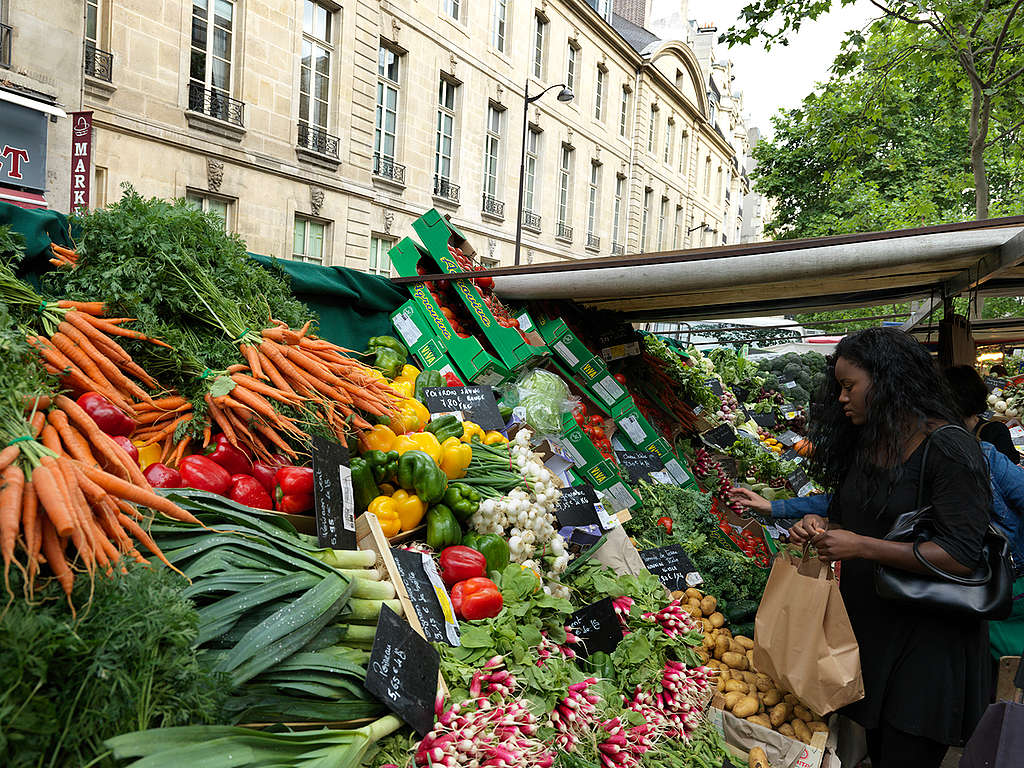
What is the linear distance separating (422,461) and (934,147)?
23.8 m

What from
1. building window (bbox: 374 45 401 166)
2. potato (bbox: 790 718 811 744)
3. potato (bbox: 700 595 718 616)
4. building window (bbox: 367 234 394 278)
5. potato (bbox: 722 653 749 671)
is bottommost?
potato (bbox: 790 718 811 744)

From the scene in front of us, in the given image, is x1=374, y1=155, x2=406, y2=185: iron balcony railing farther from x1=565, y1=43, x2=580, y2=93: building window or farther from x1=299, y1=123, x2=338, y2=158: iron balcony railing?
x1=565, y1=43, x2=580, y2=93: building window

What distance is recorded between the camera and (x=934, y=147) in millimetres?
21000

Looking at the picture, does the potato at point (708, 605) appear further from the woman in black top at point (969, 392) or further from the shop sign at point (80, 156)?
the shop sign at point (80, 156)

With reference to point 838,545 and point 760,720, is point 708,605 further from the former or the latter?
point 838,545

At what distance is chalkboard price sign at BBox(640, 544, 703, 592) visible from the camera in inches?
130

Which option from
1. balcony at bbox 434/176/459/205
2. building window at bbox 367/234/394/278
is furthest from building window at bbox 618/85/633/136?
building window at bbox 367/234/394/278

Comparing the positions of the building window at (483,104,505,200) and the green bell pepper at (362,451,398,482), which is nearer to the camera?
the green bell pepper at (362,451,398,482)

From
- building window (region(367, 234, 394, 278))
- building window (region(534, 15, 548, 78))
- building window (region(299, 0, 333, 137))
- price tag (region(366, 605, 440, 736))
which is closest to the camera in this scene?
price tag (region(366, 605, 440, 736))

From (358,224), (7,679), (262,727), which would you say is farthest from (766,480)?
(358,224)

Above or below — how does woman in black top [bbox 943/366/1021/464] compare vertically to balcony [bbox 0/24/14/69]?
below

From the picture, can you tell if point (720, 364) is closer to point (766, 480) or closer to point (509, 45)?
point (766, 480)

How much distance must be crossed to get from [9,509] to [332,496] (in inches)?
39.7

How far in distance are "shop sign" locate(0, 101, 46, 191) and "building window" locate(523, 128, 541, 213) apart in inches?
589
